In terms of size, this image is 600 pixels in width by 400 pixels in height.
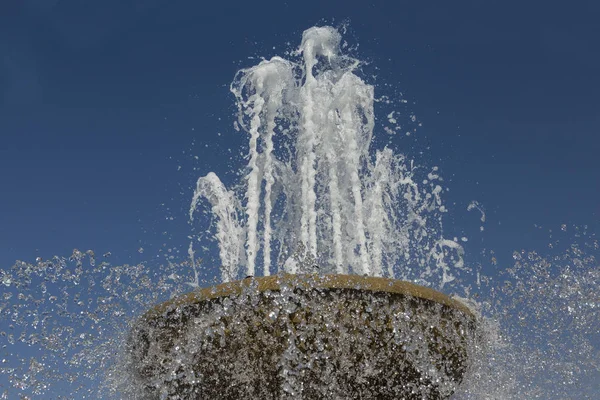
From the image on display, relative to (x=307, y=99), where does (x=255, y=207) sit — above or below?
below

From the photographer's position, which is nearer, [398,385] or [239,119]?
[398,385]

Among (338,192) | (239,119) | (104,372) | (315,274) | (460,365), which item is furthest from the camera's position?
(239,119)

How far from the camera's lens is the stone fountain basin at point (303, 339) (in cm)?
498

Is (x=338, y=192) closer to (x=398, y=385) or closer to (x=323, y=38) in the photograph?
(x=323, y=38)

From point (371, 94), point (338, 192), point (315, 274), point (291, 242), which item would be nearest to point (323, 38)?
point (371, 94)

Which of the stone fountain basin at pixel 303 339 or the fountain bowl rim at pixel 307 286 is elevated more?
the fountain bowl rim at pixel 307 286

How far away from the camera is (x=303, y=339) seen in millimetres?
4957

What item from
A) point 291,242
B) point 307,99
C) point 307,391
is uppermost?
point 307,99

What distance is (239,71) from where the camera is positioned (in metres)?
10.0

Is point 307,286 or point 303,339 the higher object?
point 307,286

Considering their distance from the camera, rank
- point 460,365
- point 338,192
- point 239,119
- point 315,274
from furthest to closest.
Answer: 1. point 239,119
2. point 338,192
3. point 460,365
4. point 315,274

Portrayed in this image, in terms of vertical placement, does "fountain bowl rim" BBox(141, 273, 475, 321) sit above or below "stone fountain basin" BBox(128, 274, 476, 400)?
above

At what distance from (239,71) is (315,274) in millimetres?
5674

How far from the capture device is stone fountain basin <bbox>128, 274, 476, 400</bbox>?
498cm
